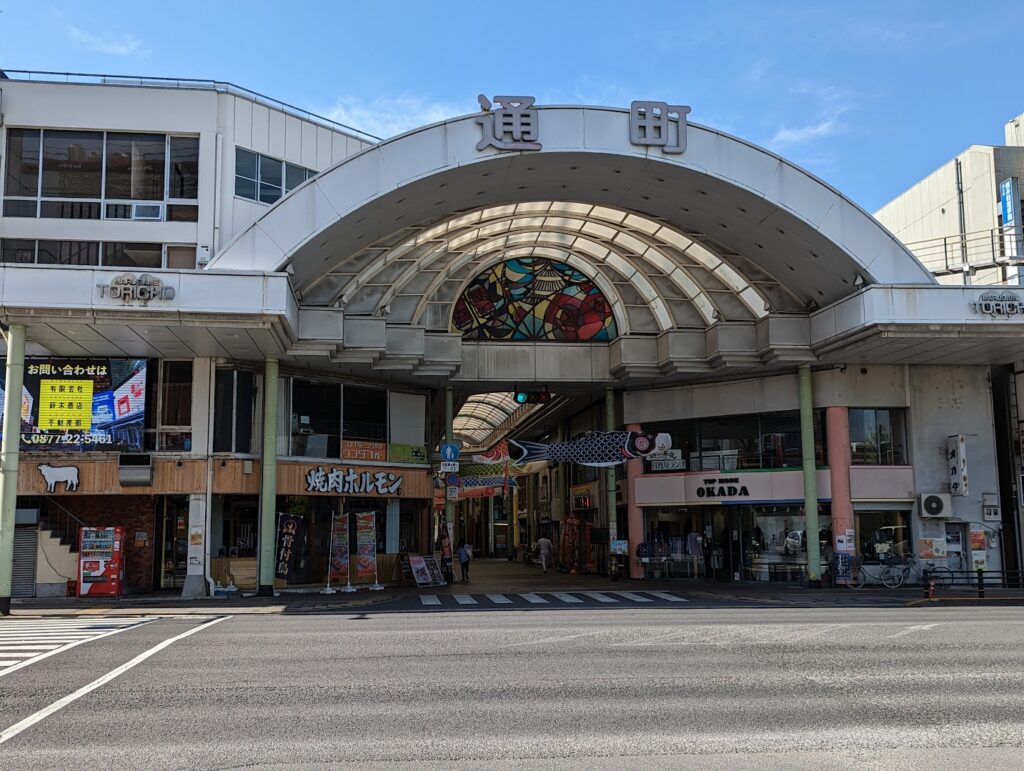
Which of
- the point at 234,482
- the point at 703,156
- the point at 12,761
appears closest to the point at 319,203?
the point at 234,482

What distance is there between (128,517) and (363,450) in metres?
7.42

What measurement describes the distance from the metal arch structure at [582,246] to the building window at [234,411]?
225 cm

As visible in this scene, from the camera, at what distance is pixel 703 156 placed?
84.1ft

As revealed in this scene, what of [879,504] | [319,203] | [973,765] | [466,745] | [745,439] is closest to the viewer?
[973,765]

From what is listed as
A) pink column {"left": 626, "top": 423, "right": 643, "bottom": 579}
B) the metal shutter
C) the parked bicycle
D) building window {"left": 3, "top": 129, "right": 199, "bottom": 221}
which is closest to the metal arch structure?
pink column {"left": 626, "top": 423, "right": 643, "bottom": 579}

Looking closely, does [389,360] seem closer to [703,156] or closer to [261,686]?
[703,156]

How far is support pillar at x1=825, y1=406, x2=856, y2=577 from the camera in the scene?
29.0m

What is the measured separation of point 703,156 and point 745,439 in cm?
1068

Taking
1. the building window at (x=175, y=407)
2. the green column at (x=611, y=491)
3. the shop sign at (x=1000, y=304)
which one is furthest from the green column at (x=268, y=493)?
the shop sign at (x=1000, y=304)

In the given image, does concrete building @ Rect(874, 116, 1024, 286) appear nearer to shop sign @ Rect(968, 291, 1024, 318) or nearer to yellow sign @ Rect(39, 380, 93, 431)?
shop sign @ Rect(968, 291, 1024, 318)

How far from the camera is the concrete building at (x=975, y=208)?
1358 inches

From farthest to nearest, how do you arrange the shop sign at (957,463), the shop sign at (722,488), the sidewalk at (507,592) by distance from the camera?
the shop sign at (722,488) < the shop sign at (957,463) < the sidewalk at (507,592)

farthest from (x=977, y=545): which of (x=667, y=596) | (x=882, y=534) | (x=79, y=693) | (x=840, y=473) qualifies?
(x=79, y=693)

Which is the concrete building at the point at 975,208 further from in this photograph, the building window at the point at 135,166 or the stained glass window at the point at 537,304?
the building window at the point at 135,166
